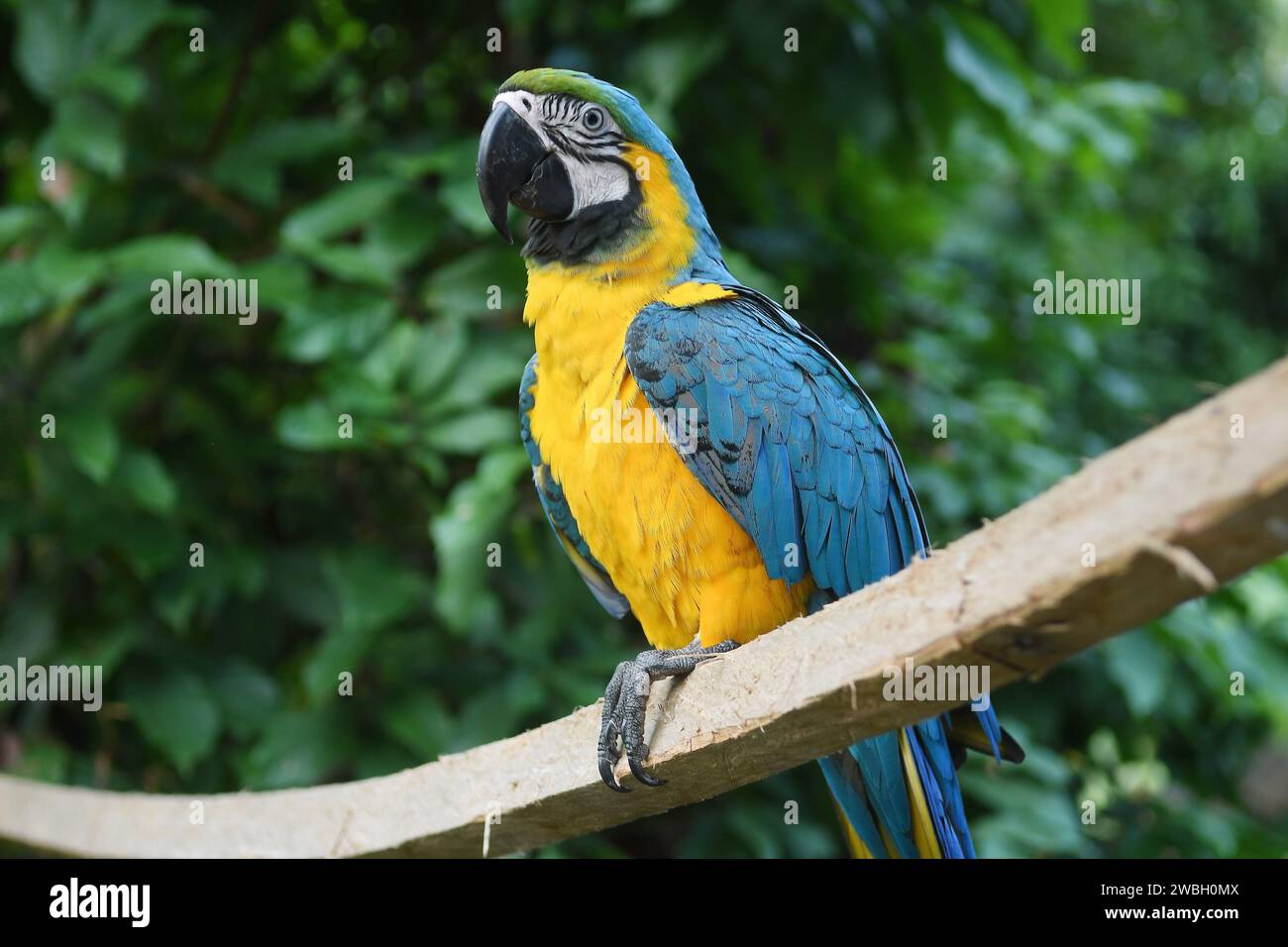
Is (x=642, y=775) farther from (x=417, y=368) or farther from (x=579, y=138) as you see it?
(x=417, y=368)

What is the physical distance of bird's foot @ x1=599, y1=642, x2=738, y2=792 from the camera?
3.96 feet

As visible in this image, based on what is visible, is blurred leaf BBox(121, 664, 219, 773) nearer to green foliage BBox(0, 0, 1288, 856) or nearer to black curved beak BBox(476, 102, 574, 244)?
green foliage BBox(0, 0, 1288, 856)

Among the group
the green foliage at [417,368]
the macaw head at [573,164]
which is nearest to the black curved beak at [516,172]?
the macaw head at [573,164]

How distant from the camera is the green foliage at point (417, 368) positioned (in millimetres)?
2066

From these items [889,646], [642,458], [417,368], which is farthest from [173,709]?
[889,646]

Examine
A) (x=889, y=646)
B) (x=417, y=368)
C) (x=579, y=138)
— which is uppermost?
(x=579, y=138)

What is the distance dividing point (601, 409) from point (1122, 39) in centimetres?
282

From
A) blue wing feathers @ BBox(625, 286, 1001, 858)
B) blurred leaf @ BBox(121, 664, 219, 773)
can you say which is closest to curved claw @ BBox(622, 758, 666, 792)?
blue wing feathers @ BBox(625, 286, 1001, 858)

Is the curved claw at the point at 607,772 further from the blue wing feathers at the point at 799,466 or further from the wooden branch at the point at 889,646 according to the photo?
the blue wing feathers at the point at 799,466

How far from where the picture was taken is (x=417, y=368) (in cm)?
210

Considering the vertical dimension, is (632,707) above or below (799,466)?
below

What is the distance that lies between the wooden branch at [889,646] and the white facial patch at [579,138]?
23.7 inches

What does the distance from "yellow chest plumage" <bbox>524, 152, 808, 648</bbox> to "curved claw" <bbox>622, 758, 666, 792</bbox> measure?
214mm

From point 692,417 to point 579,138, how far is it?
Result: 0.37m
